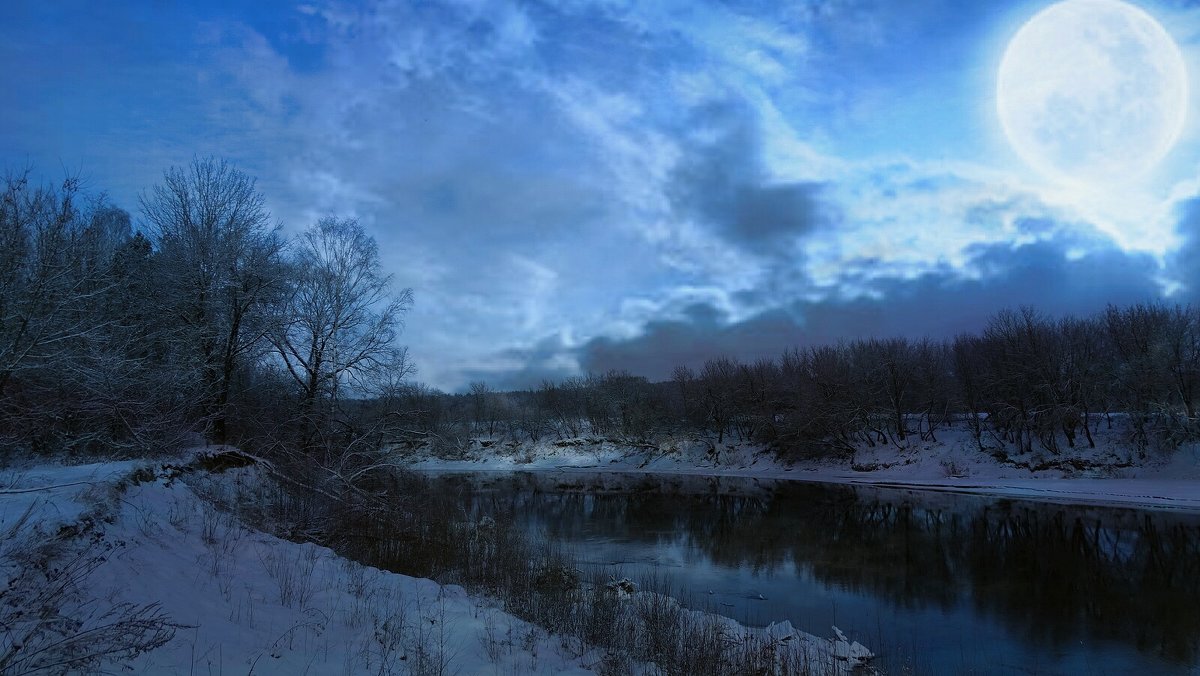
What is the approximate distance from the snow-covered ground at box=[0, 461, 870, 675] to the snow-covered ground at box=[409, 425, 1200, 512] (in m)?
18.2

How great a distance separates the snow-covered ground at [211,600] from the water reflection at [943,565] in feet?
14.2

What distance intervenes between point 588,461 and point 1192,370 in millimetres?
61822

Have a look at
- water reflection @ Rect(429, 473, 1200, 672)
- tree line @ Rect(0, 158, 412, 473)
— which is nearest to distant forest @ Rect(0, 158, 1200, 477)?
tree line @ Rect(0, 158, 412, 473)

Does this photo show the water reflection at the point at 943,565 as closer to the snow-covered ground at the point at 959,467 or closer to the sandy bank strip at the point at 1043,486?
the sandy bank strip at the point at 1043,486

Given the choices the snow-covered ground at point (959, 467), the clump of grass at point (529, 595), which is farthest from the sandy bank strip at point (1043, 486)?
the clump of grass at point (529, 595)

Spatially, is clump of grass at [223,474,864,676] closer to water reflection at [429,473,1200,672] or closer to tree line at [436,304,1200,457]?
water reflection at [429,473,1200,672]

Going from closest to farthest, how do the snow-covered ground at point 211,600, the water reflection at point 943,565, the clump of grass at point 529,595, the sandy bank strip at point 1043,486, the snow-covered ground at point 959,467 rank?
1. the snow-covered ground at point 211,600
2. the clump of grass at point 529,595
3. the water reflection at point 943,565
4. the sandy bank strip at point 1043,486
5. the snow-covered ground at point 959,467

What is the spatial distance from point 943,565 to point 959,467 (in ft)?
103

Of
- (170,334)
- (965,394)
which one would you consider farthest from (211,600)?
(965,394)

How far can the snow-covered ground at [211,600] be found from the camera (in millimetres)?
5859

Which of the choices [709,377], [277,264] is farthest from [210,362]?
[709,377]

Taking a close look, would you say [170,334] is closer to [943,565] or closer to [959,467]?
[943,565]

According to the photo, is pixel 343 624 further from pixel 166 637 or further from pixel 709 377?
pixel 709 377

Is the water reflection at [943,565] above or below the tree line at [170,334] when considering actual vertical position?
below
